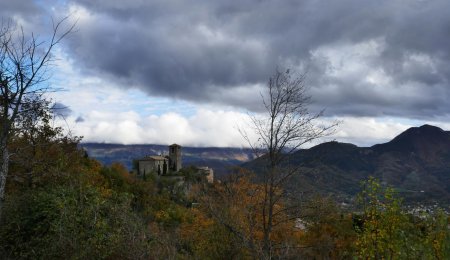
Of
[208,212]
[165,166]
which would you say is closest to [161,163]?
[165,166]

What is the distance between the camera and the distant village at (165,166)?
366 feet

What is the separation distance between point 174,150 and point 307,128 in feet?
402

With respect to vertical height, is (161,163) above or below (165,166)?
above

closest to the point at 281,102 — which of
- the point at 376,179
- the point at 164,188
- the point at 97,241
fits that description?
the point at 376,179

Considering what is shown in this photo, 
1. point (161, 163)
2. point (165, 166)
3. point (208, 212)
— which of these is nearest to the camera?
point (208, 212)

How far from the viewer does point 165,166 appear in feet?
409

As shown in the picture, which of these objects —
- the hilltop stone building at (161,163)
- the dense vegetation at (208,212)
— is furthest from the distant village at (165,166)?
the dense vegetation at (208,212)

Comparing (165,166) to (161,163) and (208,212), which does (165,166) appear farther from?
(208,212)

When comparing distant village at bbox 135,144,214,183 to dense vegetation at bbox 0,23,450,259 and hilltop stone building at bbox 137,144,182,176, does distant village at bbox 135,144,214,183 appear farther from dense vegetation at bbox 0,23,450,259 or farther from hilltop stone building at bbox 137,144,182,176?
dense vegetation at bbox 0,23,450,259

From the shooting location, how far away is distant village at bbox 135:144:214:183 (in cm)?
11159

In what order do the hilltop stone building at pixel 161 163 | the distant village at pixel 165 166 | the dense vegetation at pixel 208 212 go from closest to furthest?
the dense vegetation at pixel 208 212 → the distant village at pixel 165 166 → the hilltop stone building at pixel 161 163

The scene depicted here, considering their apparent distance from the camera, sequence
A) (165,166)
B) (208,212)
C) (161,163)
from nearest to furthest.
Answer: (208,212) → (165,166) → (161,163)

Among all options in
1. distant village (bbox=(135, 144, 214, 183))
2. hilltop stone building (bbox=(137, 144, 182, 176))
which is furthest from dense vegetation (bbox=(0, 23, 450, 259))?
hilltop stone building (bbox=(137, 144, 182, 176))

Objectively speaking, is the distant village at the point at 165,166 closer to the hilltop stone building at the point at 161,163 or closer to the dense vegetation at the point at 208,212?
the hilltop stone building at the point at 161,163
